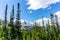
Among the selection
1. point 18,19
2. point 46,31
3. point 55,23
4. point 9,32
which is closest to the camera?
point 9,32

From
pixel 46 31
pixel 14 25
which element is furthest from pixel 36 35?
pixel 14 25

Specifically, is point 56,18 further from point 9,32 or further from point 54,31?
point 9,32

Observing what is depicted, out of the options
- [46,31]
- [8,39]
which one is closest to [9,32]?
[8,39]

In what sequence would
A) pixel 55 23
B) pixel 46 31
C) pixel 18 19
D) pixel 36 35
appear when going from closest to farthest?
1. pixel 18 19
2. pixel 36 35
3. pixel 46 31
4. pixel 55 23

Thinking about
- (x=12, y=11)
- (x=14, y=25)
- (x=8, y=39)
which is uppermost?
(x=12, y=11)

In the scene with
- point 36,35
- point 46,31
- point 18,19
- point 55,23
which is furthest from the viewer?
point 55,23

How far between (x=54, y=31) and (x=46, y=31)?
0.96m

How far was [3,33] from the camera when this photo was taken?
1414 cm

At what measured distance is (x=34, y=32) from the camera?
16.5 meters

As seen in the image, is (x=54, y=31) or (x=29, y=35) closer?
(x=29, y=35)

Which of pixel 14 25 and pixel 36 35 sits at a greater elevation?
pixel 14 25

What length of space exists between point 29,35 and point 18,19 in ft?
7.79

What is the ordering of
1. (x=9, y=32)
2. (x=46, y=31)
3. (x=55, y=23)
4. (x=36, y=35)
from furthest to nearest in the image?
(x=55, y=23), (x=46, y=31), (x=36, y=35), (x=9, y=32)

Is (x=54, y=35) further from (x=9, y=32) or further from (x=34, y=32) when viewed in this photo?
(x=9, y=32)
